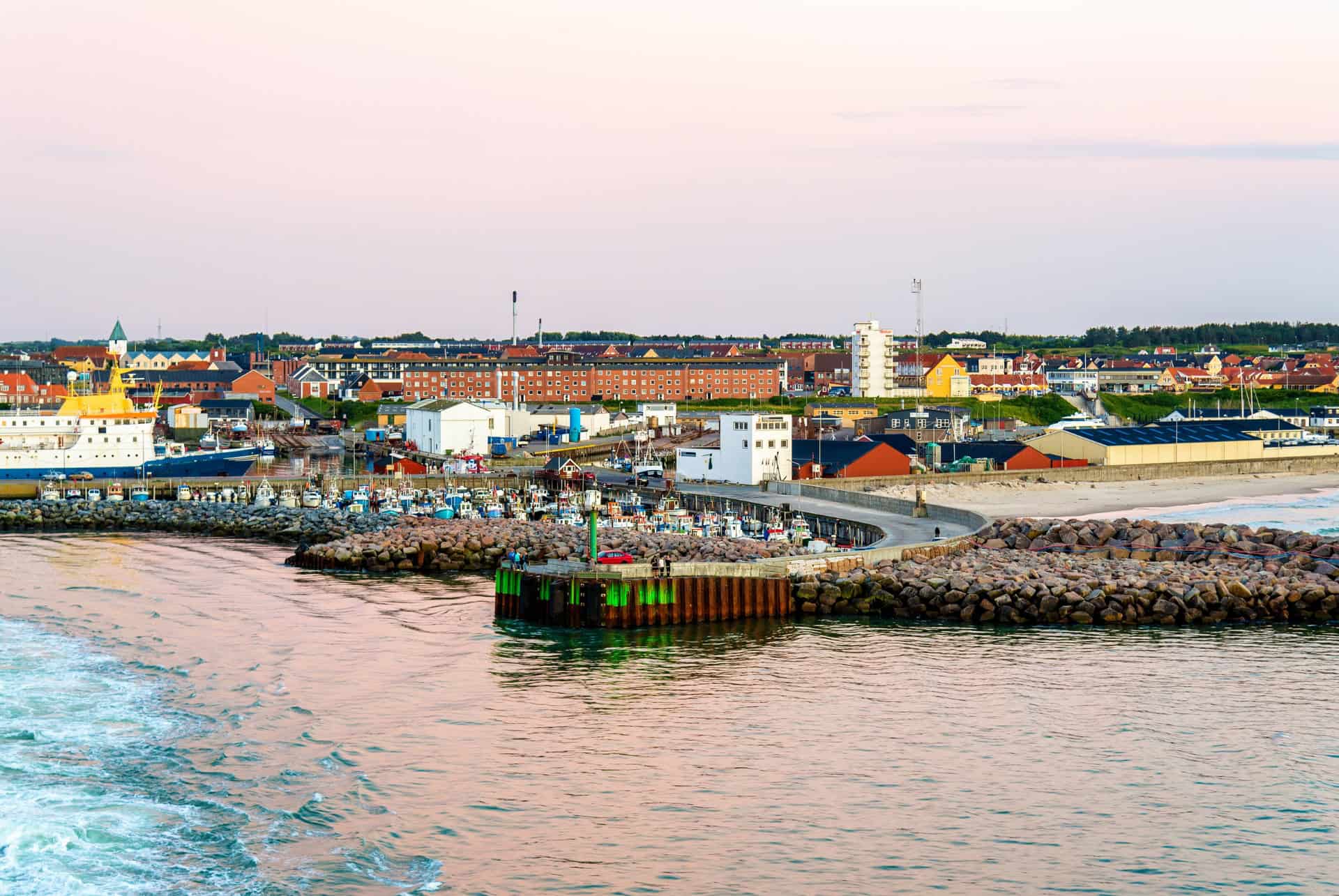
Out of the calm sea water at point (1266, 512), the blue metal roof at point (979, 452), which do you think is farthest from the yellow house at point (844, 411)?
the calm sea water at point (1266, 512)

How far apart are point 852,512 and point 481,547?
1094cm

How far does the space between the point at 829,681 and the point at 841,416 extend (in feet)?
209

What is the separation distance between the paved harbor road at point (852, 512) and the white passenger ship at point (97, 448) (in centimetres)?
2284

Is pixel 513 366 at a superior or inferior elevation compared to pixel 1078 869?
superior

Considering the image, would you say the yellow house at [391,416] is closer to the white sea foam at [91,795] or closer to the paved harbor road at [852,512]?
the paved harbor road at [852,512]

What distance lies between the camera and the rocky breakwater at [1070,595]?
93.5 feet

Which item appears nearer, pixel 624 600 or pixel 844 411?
pixel 624 600

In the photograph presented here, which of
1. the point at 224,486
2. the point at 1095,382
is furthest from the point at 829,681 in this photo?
the point at 1095,382

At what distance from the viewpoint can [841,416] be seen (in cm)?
8594

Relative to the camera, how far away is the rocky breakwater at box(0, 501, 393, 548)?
45.5 meters

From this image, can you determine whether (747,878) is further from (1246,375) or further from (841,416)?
(1246,375)

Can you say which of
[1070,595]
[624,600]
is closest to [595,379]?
[624,600]

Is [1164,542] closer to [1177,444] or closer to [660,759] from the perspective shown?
[660,759]

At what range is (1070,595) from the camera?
28.8m
